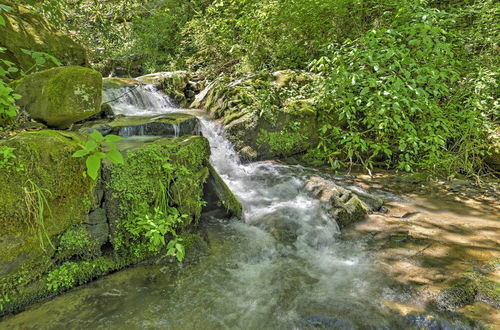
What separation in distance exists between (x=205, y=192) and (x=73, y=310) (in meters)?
2.29

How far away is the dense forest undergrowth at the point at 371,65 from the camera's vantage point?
4.03 m

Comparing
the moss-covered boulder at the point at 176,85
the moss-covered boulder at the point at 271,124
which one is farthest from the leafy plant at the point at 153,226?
the moss-covered boulder at the point at 176,85

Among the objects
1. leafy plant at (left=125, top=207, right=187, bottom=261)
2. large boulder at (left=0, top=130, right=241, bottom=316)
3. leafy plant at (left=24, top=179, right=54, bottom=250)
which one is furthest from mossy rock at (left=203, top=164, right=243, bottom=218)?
leafy plant at (left=24, top=179, right=54, bottom=250)

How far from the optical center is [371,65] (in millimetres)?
3807

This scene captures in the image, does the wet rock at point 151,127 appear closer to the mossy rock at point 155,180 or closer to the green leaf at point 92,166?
the mossy rock at point 155,180

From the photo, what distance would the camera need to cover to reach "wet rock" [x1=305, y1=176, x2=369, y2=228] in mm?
4441

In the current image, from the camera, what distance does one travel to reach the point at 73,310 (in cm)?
266

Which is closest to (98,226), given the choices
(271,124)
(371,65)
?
(371,65)

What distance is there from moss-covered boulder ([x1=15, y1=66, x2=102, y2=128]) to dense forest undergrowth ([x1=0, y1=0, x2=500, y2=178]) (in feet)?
0.93

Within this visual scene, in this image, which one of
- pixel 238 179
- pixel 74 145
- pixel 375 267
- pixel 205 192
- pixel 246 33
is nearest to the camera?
pixel 74 145

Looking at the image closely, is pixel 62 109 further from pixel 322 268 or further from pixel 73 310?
pixel 322 268

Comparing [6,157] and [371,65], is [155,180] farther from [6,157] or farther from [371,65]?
[371,65]

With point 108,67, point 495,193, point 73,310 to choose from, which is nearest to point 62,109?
point 73,310

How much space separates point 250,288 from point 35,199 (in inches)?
95.6
